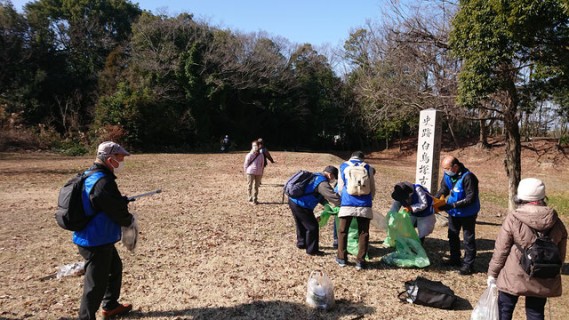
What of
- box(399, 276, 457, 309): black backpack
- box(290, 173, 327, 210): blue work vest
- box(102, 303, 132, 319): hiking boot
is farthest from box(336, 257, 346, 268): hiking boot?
box(102, 303, 132, 319): hiking boot

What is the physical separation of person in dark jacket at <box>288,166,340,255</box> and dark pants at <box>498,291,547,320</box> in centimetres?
251

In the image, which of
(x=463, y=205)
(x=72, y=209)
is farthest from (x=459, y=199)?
(x=72, y=209)

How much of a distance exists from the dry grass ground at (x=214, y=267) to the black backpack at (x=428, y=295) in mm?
77

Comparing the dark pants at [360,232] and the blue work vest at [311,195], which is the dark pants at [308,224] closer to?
the blue work vest at [311,195]

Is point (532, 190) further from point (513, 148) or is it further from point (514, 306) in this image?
point (513, 148)

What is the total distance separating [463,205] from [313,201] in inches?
80.6

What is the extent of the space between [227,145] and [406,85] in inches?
535

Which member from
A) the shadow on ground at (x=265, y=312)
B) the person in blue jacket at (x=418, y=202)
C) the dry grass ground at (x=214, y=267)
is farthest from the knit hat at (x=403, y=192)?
the shadow on ground at (x=265, y=312)

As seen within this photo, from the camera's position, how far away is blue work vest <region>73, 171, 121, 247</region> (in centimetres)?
349

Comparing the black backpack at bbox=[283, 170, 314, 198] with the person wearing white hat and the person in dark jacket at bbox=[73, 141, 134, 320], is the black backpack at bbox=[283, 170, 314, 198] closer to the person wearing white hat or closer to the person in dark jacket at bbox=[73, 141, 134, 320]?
the person in dark jacket at bbox=[73, 141, 134, 320]

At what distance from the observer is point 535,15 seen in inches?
276

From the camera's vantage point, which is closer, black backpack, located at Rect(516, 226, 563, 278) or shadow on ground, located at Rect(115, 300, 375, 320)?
black backpack, located at Rect(516, 226, 563, 278)

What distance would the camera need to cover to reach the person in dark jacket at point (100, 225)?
137 inches

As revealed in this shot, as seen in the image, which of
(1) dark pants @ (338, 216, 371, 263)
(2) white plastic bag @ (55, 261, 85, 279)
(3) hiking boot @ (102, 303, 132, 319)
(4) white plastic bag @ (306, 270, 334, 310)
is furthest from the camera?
(1) dark pants @ (338, 216, 371, 263)
